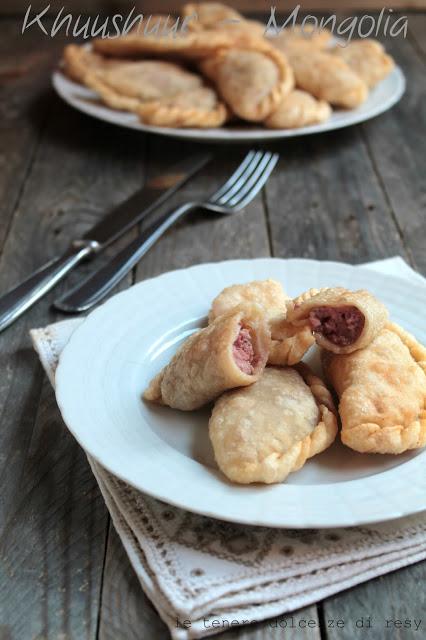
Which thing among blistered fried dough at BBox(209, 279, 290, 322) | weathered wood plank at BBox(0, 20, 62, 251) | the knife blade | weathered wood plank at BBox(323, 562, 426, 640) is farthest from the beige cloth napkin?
weathered wood plank at BBox(0, 20, 62, 251)

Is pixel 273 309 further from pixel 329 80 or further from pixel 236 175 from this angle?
pixel 329 80

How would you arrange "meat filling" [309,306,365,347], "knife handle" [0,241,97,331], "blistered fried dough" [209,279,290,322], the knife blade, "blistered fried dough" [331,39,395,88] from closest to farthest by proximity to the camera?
"meat filling" [309,306,365,347] < "blistered fried dough" [209,279,290,322] < "knife handle" [0,241,97,331] < the knife blade < "blistered fried dough" [331,39,395,88]

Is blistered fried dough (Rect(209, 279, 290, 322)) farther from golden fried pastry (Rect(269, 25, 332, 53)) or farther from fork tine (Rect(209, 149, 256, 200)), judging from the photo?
golden fried pastry (Rect(269, 25, 332, 53))

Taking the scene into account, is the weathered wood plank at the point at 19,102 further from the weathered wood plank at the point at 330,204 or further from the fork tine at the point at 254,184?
the weathered wood plank at the point at 330,204

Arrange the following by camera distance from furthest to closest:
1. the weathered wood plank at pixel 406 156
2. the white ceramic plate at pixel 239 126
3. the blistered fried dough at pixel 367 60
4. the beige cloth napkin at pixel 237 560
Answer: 1. the blistered fried dough at pixel 367 60
2. the white ceramic plate at pixel 239 126
3. the weathered wood plank at pixel 406 156
4. the beige cloth napkin at pixel 237 560

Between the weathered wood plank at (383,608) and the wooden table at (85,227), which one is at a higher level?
the weathered wood plank at (383,608)

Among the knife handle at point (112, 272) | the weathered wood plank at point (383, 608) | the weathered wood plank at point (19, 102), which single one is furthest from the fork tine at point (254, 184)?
the weathered wood plank at point (383, 608)

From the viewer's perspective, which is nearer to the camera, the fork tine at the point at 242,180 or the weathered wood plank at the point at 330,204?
the weathered wood plank at the point at 330,204
